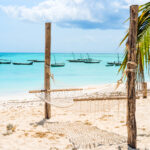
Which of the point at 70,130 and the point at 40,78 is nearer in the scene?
the point at 70,130

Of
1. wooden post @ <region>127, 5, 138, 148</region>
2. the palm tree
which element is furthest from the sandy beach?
the palm tree

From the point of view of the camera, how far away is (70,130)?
4469mm

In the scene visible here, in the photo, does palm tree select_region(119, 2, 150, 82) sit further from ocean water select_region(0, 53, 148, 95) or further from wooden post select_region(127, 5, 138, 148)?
ocean water select_region(0, 53, 148, 95)

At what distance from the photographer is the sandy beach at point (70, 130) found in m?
3.58

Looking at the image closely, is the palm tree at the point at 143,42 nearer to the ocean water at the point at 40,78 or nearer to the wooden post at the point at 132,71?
the wooden post at the point at 132,71

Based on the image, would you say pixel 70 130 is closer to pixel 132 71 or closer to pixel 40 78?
pixel 132 71

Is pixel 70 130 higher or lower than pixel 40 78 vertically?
lower

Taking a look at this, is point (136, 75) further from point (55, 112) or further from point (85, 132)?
point (55, 112)

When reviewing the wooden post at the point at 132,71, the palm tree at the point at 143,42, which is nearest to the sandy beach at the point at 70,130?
the wooden post at the point at 132,71

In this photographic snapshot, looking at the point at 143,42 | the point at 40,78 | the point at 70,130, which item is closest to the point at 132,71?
the point at 143,42

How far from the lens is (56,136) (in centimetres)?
411

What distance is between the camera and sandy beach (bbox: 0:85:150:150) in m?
3.58

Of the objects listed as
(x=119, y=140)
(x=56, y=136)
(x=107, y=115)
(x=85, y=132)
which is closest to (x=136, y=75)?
(x=119, y=140)

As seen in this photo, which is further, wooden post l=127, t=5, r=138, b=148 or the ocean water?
the ocean water
